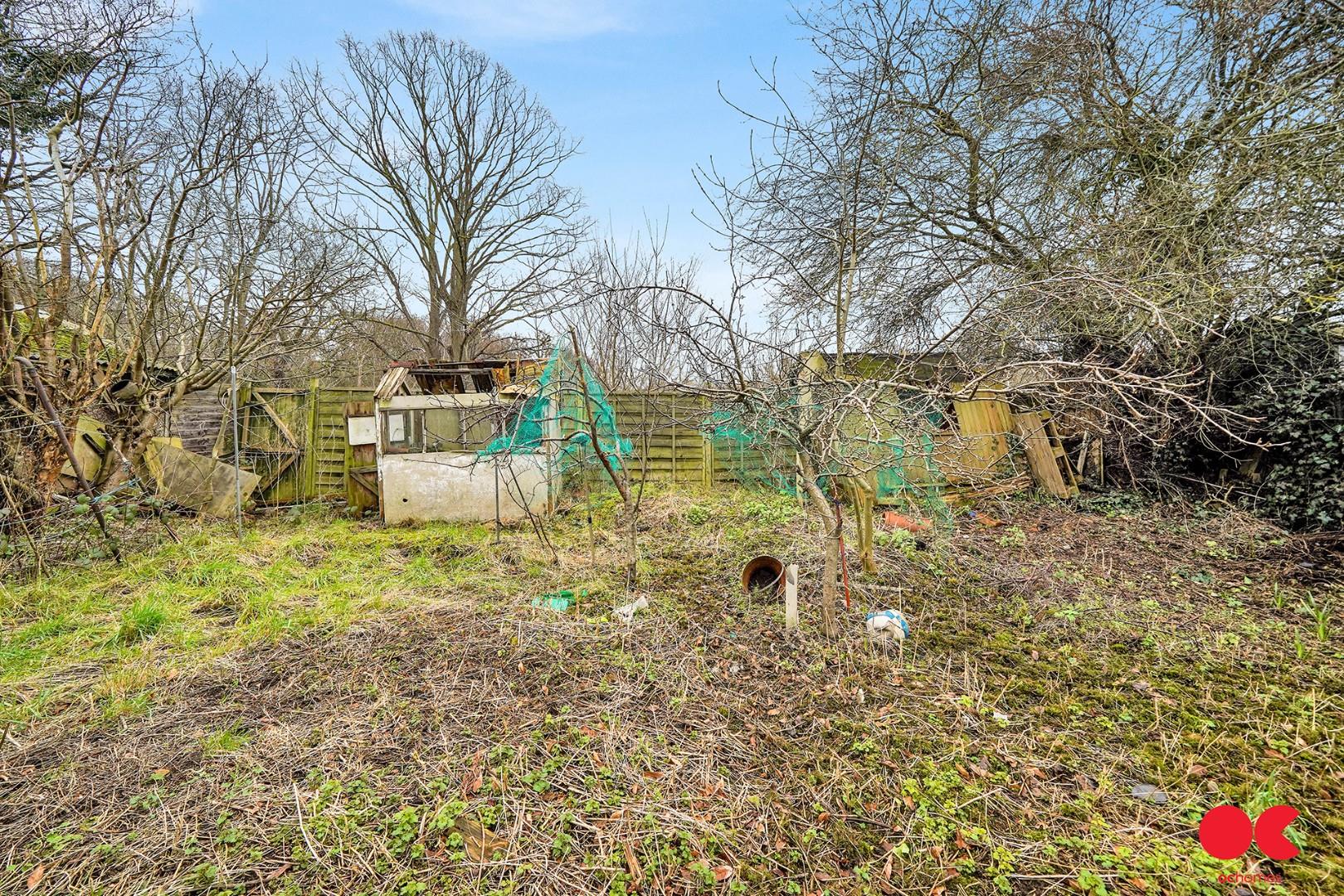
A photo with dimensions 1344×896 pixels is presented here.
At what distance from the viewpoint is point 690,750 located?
2.50m

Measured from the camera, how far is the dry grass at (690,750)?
189 cm

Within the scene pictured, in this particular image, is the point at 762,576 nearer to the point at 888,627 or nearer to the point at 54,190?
the point at 888,627

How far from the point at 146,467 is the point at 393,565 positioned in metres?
4.30

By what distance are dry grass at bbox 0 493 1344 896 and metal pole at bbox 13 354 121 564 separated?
1.88 m

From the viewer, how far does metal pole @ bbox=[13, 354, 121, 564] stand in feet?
14.8

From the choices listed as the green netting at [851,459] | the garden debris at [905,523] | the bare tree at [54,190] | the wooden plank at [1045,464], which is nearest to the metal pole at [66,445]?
the bare tree at [54,190]

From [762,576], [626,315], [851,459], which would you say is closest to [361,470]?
[626,315]

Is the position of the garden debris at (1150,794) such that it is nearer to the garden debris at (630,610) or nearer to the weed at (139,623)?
the garden debris at (630,610)

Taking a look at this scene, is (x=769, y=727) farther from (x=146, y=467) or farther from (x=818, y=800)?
(x=146, y=467)

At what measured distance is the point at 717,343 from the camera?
3836 millimetres

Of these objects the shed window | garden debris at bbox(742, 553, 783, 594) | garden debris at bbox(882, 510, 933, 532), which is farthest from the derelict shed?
garden debris at bbox(882, 510, 933, 532)

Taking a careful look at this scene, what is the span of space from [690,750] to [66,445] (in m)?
5.77

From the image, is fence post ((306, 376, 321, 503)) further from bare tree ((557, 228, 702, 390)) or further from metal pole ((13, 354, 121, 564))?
bare tree ((557, 228, 702, 390))

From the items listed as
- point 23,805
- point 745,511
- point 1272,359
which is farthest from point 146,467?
point 1272,359
